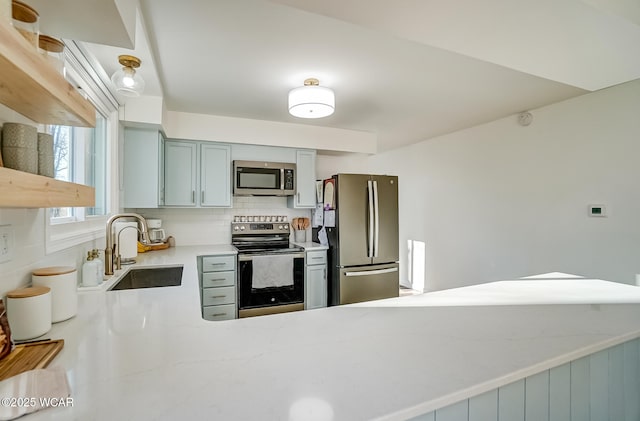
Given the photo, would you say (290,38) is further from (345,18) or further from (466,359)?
(466,359)

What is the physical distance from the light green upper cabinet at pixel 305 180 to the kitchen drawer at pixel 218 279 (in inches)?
45.4

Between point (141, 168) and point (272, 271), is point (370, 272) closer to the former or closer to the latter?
point (272, 271)

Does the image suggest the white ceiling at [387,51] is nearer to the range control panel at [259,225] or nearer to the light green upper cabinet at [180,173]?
the light green upper cabinet at [180,173]

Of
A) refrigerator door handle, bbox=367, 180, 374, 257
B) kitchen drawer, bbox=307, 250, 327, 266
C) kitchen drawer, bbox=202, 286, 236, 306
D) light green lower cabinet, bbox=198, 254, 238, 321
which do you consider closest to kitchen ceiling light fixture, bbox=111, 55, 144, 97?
light green lower cabinet, bbox=198, 254, 238, 321

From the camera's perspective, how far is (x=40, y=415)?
584 mm

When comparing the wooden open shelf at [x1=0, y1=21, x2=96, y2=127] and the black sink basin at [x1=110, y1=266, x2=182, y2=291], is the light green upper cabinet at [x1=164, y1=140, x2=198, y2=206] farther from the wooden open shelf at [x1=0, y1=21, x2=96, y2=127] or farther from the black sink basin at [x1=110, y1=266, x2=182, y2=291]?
the wooden open shelf at [x1=0, y1=21, x2=96, y2=127]

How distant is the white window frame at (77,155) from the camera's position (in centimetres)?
141

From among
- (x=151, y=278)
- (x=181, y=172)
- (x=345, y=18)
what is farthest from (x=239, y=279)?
(x=345, y=18)

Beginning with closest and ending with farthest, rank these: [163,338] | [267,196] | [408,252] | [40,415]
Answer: [40,415]
[163,338]
[267,196]
[408,252]

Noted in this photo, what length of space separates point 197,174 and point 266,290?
143 cm

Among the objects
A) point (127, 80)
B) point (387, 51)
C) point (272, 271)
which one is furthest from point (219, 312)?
point (387, 51)

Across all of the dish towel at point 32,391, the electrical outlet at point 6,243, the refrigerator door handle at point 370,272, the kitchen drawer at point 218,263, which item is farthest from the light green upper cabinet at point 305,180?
the dish towel at point 32,391

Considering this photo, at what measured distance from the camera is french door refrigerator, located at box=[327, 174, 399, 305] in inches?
130

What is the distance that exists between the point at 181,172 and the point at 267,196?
988mm
